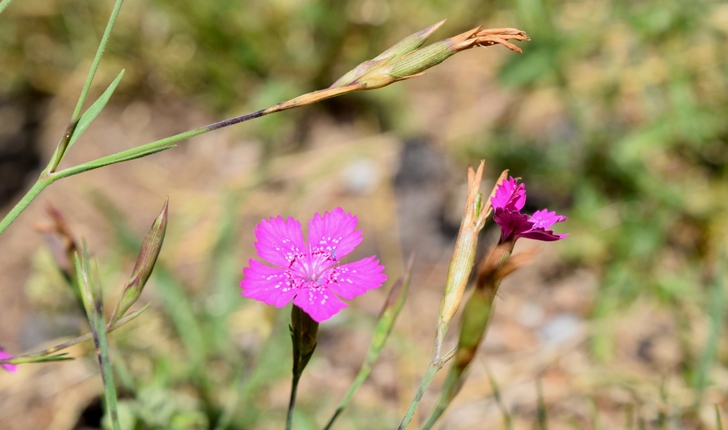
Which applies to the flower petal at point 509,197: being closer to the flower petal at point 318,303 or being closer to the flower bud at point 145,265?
the flower petal at point 318,303

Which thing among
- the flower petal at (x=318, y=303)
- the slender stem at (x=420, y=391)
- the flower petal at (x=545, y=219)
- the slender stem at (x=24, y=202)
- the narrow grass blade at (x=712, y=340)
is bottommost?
the narrow grass blade at (x=712, y=340)

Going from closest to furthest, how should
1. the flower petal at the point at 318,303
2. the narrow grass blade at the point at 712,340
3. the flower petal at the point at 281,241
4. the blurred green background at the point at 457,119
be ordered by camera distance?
the flower petal at the point at 318,303 < the flower petal at the point at 281,241 < the narrow grass blade at the point at 712,340 < the blurred green background at the point at 457,119

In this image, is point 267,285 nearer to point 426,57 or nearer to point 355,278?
point 355,278

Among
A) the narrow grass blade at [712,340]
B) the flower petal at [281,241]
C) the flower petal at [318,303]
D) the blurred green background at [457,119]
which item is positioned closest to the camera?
the flower petal at [318,303]

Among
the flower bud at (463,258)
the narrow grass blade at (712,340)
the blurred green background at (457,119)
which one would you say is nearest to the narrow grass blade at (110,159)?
the flower bud at (463,258)

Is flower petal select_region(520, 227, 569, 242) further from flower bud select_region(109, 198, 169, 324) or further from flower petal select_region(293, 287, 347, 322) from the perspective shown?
flower bud select_region(109, 198, 169, 324)

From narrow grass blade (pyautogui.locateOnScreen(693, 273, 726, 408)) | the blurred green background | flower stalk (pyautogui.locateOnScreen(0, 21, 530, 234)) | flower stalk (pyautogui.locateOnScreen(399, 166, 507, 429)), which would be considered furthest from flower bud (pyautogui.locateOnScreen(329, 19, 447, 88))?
narrow grass blade (pyautogui.locateOnScreen(693, 273, 726, 408))
